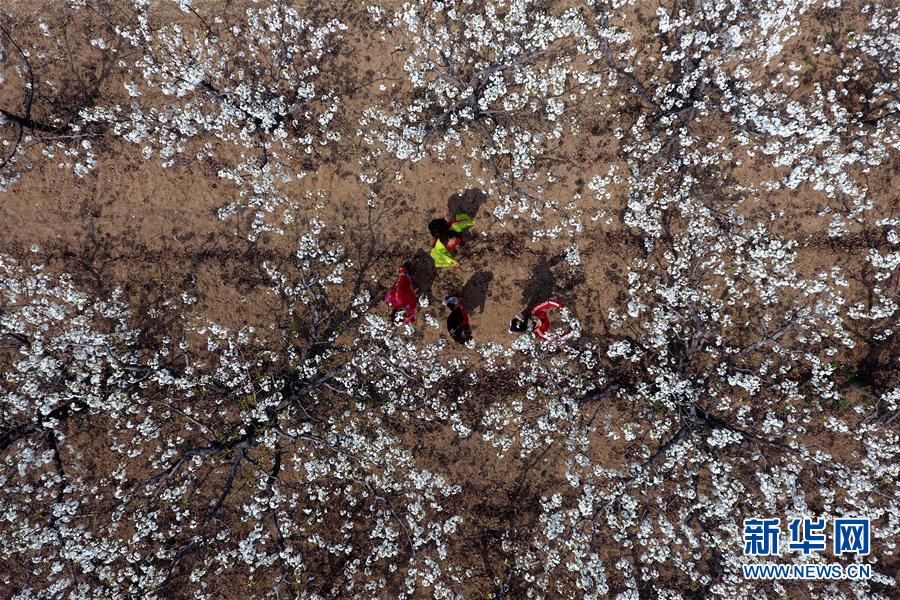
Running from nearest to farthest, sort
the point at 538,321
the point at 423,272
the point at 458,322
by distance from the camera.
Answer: the point at 458,322
the point at 538,321
the point at 423,272

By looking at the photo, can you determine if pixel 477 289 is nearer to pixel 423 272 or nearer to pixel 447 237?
pixel 423 272

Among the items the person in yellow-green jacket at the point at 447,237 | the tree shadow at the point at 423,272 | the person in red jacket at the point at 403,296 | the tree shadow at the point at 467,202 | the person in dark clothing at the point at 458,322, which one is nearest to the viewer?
the person in yellow-green jacket at the point at 447,237

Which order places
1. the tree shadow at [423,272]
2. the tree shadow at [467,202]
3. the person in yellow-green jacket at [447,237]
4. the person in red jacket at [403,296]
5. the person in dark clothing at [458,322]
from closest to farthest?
1. the person in yellow-green jacket at [447,237]
2. the person in red jacket at [403,296]
3. the person in dark clothing at [458,322]
4. the tree shadow at [467,202]
5. the tree shadow at [423,272]

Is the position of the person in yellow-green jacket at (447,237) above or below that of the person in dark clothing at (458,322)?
above

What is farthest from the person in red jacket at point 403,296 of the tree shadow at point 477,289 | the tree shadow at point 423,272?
the tree shadow at point 477,289

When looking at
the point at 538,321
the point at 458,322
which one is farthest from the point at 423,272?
the point at 538,321

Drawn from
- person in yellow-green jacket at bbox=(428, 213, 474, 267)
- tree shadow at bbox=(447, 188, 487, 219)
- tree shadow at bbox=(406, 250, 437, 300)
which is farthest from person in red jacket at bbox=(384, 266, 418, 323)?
tree shadow at bbox=(447, 188, 487, 219)

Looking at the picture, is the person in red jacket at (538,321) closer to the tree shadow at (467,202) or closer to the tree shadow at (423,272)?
the tree shadow at (423,272)
